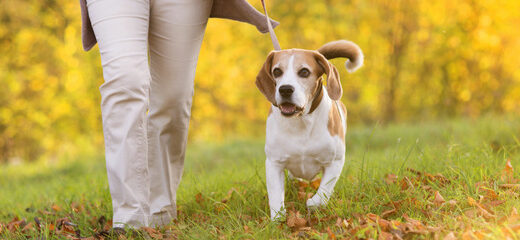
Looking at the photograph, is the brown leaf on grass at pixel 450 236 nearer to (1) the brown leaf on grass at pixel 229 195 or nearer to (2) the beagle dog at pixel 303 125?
(2) the beagle dog at pixel 303 125

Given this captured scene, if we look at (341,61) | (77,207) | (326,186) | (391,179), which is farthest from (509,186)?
(341,61)

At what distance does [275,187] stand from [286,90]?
60cm

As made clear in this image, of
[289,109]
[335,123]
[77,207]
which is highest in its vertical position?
[289,109]

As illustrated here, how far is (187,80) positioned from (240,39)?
40.4ft

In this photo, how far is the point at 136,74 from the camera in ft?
8.94

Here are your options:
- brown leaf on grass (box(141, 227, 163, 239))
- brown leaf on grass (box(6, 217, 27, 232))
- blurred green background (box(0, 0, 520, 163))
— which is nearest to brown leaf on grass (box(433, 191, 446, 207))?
brown leaf on grass (box(141, 227, 163, 239))

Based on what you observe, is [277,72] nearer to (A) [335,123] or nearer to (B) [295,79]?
(B) [295,79]

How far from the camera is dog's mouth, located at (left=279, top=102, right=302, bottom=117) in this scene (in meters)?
2.81

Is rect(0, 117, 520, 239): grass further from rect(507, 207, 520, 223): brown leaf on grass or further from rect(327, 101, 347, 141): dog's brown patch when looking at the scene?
rect(327, 101, 347, 141): dog's brown patch

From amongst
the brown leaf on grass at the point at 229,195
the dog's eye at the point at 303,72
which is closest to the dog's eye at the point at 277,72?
the dog's eye at the point at 303,72

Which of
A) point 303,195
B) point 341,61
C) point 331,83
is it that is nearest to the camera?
point 331,83

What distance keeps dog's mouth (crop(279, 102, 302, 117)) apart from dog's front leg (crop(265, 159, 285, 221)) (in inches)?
15.1

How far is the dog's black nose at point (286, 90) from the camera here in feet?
9.18

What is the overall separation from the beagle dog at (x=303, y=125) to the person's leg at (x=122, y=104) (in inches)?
29.4
